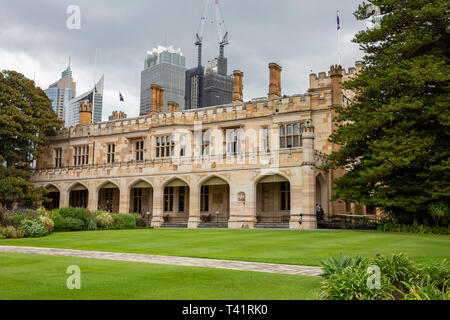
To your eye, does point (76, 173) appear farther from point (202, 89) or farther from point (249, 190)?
point (202, 89)

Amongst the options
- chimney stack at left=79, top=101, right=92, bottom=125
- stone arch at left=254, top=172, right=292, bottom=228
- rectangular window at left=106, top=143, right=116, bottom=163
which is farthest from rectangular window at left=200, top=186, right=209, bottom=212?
chimney stack at left=79, top=101, right=92, bottom=125

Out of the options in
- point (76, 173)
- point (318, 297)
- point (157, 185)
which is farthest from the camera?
point (76, 173)

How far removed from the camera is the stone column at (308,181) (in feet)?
77.2

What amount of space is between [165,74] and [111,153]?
8463 centimetres

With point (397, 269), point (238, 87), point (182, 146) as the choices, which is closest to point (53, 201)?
point (182, 146)

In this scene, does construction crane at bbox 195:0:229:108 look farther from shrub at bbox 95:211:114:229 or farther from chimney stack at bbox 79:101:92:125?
shrub at bbox 95:211:114:229

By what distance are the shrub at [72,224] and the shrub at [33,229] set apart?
3.46 meters

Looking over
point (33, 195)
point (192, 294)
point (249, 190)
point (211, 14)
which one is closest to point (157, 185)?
point (249, 190)

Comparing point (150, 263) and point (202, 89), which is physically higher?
point (202, 89)

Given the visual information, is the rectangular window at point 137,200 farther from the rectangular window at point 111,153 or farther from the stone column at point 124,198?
the rectangular window at point 111,153

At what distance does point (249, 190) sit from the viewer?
2641 cm

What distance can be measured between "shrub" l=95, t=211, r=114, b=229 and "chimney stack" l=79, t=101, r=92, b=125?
17461 mm

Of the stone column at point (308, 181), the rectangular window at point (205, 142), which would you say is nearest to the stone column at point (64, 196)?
the rectangular window at point (205, 142)
